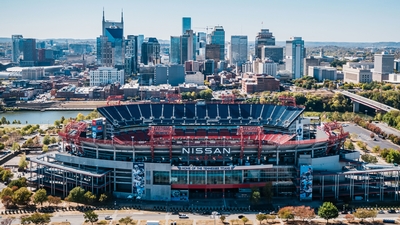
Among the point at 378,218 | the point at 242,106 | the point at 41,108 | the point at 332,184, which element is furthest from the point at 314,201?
the point at 41,108

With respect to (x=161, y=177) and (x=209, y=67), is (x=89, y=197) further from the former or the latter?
(x=209, y=67)

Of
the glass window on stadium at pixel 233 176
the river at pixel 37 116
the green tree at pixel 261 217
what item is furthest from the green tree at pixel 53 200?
the river at pixel 37 116

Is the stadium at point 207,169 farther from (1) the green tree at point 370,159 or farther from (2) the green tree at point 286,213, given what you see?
(2) the green tree at point 286,213

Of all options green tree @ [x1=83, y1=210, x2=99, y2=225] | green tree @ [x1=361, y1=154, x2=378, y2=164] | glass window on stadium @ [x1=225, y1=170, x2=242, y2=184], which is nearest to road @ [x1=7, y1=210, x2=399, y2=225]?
green tree @ [x1=83, y1=210, x2=99, y2=225]

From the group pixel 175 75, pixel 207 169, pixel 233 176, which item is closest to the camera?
pixel 207 169

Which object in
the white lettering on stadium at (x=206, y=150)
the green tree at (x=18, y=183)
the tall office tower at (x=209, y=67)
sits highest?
the tall office tower at (x=209, y=67)

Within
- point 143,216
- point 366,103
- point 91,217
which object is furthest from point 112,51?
point 91,217

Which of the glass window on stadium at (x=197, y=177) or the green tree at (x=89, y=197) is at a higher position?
the glass window on stadium at (x=197, y=177)

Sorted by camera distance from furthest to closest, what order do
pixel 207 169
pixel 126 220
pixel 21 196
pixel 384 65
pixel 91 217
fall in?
pixel 384 65, pixel 207 169, pixel 21 196, pixel 91 217, pixel 126 220
